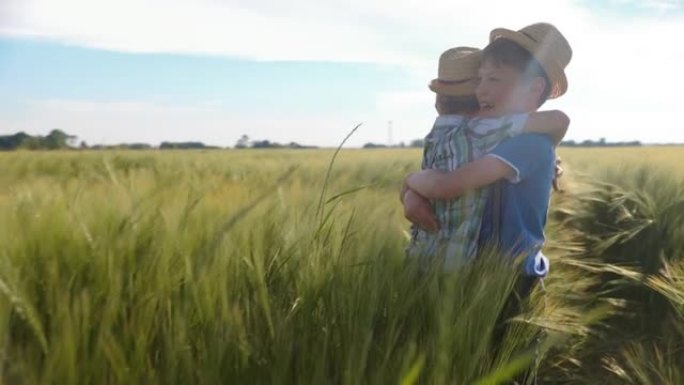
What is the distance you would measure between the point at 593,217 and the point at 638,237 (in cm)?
50

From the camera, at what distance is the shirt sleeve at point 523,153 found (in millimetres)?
1782

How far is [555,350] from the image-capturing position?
218 centimetres

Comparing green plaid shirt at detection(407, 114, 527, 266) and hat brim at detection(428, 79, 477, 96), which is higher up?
hat brim at detection(428, 79, 477, 96)

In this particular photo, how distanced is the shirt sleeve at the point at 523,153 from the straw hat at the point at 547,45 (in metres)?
0.19

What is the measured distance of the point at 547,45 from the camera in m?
1.91

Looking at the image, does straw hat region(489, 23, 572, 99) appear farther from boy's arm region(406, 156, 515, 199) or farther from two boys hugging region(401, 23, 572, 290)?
boy's arm region(406, 156, 515, 199)

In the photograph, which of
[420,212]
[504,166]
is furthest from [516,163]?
[420,212]

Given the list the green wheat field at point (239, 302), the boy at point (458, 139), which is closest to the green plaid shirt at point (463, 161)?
the boy at point (458, 139)

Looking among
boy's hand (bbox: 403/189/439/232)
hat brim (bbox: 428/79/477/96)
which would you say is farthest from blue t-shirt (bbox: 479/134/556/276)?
hat brim (bbox: 428/79/477/96)

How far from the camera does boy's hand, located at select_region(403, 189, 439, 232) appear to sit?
190cm

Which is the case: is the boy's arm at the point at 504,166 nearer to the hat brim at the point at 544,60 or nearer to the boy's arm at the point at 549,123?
the boy's arm at the point at 549,123

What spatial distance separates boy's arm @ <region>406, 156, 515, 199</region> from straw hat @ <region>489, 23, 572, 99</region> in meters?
0.28

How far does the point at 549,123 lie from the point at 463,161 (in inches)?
8.2

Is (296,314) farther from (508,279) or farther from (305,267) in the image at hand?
(508,279)
